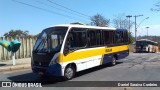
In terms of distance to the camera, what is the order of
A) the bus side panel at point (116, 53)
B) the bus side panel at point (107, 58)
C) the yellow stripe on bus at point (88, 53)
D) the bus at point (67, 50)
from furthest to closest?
the bus side panel at point (116, 53)
the bus side panel at point (107, 58)
the yellow stripe on bus at point (88, 53)
the bus at point (67, 50)

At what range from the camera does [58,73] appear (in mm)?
10562

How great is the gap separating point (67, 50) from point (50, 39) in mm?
1079

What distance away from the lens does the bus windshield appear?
1106 cm

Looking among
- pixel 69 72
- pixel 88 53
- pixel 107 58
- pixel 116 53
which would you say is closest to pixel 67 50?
pixel 69 72

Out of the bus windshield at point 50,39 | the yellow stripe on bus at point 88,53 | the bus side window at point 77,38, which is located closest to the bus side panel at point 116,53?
the yellow stripe on bus at point 88,53

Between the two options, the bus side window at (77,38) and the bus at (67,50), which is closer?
the bus at (67,50)

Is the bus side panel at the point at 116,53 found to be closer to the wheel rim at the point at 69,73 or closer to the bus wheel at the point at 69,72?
the bus wheel at the point at 69,72

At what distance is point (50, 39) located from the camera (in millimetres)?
11492

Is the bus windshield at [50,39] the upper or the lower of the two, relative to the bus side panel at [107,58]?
upper

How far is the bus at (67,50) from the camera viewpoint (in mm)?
10594

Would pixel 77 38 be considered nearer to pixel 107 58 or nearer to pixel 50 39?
pixel 50 39

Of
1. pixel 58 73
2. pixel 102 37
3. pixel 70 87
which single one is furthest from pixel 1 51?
pixel 70 87

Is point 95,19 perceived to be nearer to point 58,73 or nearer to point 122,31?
point 122,31

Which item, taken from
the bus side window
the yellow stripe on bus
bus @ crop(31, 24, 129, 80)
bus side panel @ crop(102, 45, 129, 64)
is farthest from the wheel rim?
bus side panel @ crop(102, 45, 129, 64)
